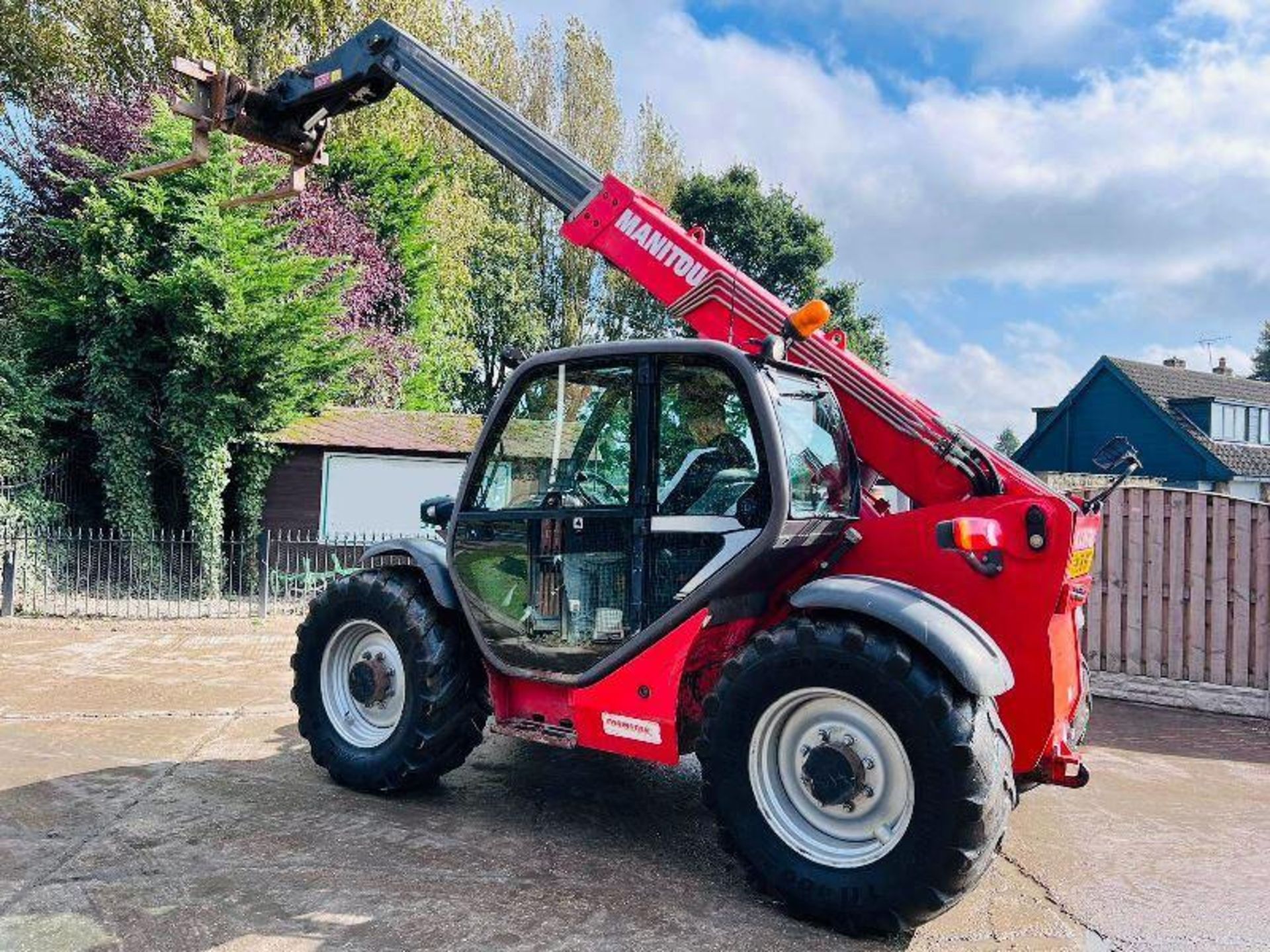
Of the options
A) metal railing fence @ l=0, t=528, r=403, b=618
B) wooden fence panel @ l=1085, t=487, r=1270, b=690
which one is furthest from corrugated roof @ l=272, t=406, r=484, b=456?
wooden fence panel @ l=1085, t=487, r=1270, b=690

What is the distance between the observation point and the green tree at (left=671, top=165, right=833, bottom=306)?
28453mm

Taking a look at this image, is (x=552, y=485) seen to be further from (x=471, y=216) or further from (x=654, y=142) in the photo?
(x=654, y=142)

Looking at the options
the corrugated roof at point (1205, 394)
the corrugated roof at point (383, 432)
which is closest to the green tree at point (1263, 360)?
the corrugated roof at point (1205, 394)

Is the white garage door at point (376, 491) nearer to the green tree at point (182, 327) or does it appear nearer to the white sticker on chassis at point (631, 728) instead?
the green tree at point (182, 327)

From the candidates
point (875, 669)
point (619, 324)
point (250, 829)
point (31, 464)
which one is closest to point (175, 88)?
point (31, 464)

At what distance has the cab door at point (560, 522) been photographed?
153 inches

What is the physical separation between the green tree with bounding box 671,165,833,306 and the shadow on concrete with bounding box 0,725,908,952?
82.7ft

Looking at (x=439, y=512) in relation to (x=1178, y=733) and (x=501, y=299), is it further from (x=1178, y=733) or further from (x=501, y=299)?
(x=501, y=299)

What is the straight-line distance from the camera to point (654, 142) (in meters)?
29.2

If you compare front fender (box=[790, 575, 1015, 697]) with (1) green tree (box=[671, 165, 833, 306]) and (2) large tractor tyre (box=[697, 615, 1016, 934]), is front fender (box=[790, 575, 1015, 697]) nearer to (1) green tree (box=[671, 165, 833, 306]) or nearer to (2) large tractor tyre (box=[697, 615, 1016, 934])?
(2) large tractor tyre (box=[697, 615, 1016, 934])

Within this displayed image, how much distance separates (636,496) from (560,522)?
15.4 inches

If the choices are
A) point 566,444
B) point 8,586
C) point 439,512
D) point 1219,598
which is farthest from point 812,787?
point 8,586

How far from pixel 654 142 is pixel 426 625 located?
27146 millimetres

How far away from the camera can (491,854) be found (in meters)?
3.84
